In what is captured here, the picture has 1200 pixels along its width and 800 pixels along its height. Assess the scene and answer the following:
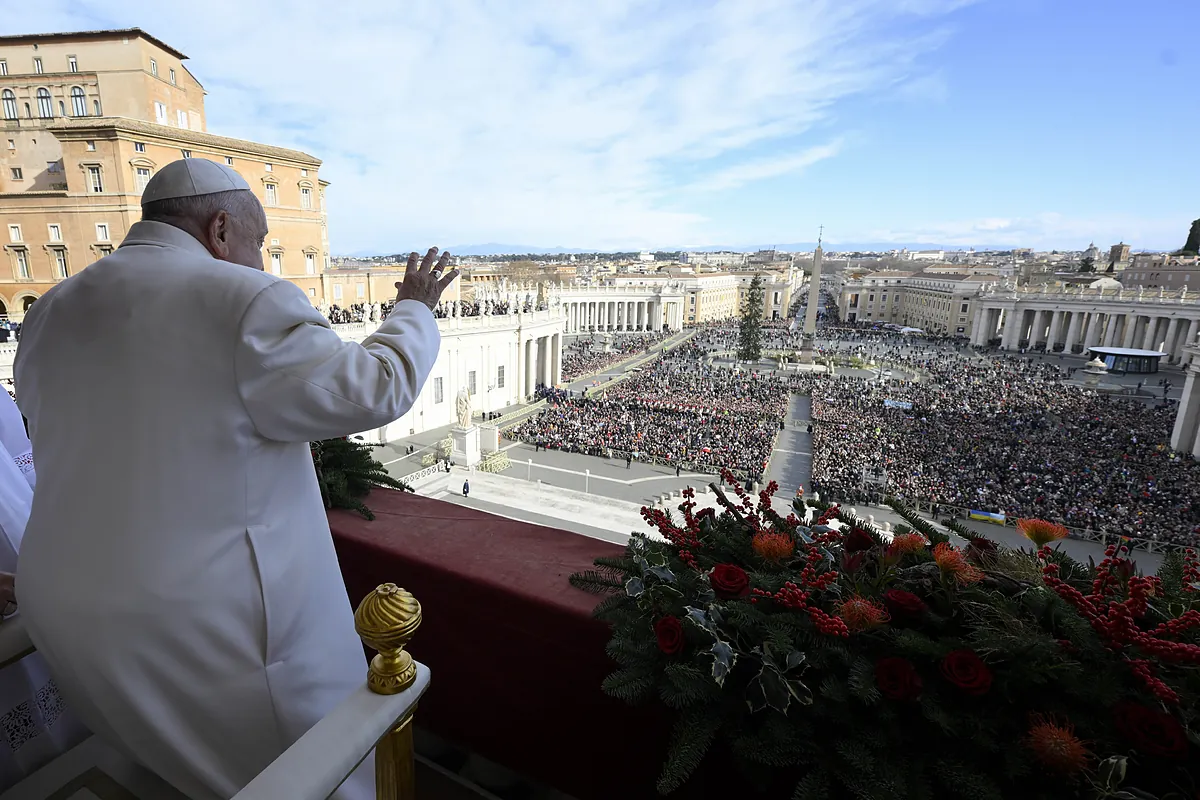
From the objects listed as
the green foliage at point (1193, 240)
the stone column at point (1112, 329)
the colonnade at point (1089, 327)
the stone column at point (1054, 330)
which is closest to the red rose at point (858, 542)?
the colonnade at point (1089, 327)

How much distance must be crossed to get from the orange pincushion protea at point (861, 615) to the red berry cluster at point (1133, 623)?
48cm

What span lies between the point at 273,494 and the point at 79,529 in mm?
404

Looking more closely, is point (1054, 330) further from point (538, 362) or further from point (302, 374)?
point (302, 374)

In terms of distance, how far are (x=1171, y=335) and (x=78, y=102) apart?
235 feet

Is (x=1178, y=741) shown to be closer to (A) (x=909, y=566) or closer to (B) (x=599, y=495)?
(A) (x=909, y=566)

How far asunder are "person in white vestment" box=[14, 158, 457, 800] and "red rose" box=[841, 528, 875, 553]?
4.92 ft

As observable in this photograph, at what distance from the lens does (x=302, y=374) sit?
1275 mm

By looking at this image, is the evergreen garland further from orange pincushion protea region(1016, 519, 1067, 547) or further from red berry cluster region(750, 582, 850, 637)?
orange pincushion protea region(1016, 519, 1067, 547)

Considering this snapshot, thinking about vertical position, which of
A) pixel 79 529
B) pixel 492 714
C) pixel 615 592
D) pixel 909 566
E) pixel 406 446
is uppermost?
pixel 79 529

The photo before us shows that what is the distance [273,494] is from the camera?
1.45 m

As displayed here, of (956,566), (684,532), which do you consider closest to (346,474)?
(684,532)

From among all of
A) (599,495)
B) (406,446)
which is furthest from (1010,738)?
(406,446)

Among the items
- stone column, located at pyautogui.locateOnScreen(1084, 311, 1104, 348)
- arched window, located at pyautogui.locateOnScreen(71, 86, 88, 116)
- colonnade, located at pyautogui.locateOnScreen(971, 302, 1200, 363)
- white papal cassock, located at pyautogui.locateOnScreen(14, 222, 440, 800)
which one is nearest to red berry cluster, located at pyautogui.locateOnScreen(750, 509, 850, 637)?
white papal cassock, located at pyautogui.locateOnScreen(14, 222, 440, 800)

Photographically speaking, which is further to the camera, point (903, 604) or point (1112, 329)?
point (1112, 329)
